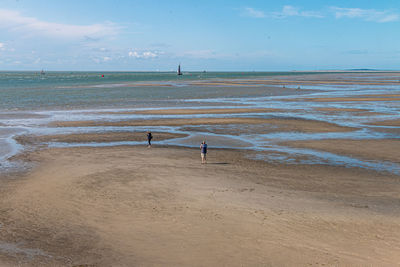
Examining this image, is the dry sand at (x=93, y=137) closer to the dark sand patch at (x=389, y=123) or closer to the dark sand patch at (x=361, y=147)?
the dark sand patch at (x=361, y=147)

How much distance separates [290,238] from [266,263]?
1806 mm

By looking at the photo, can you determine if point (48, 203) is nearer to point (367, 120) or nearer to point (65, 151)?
point (65, 151)

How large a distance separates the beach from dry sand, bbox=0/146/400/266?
56 mm

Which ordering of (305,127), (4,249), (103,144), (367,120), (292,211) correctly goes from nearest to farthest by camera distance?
(4,249)
(292,211)
(103,144)
(305,127)
(367,120)

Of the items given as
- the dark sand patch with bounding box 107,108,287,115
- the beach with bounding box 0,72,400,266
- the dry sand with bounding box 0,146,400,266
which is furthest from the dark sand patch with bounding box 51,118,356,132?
the dry sand with bounding box 0,146,400,266

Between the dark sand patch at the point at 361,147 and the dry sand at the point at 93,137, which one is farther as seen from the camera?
the dry sand at the point at 93,137

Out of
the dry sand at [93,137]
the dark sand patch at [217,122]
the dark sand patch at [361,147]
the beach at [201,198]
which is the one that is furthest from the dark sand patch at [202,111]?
the dark sand patch at [361,147]

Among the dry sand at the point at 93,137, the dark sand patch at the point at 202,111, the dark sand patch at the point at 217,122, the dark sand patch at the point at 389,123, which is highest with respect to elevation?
the dark sand patch at the point at 202,111

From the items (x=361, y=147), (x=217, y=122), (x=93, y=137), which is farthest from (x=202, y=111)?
(x=361, y=147)

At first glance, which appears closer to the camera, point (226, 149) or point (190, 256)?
point (190, 256)

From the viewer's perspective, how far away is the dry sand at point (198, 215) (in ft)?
36.0

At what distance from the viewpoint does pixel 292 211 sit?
14172 millimetres

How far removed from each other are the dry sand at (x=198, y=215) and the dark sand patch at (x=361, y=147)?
4.00 m

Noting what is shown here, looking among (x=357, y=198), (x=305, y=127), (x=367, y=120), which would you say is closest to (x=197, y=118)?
(x=305, y=127)
